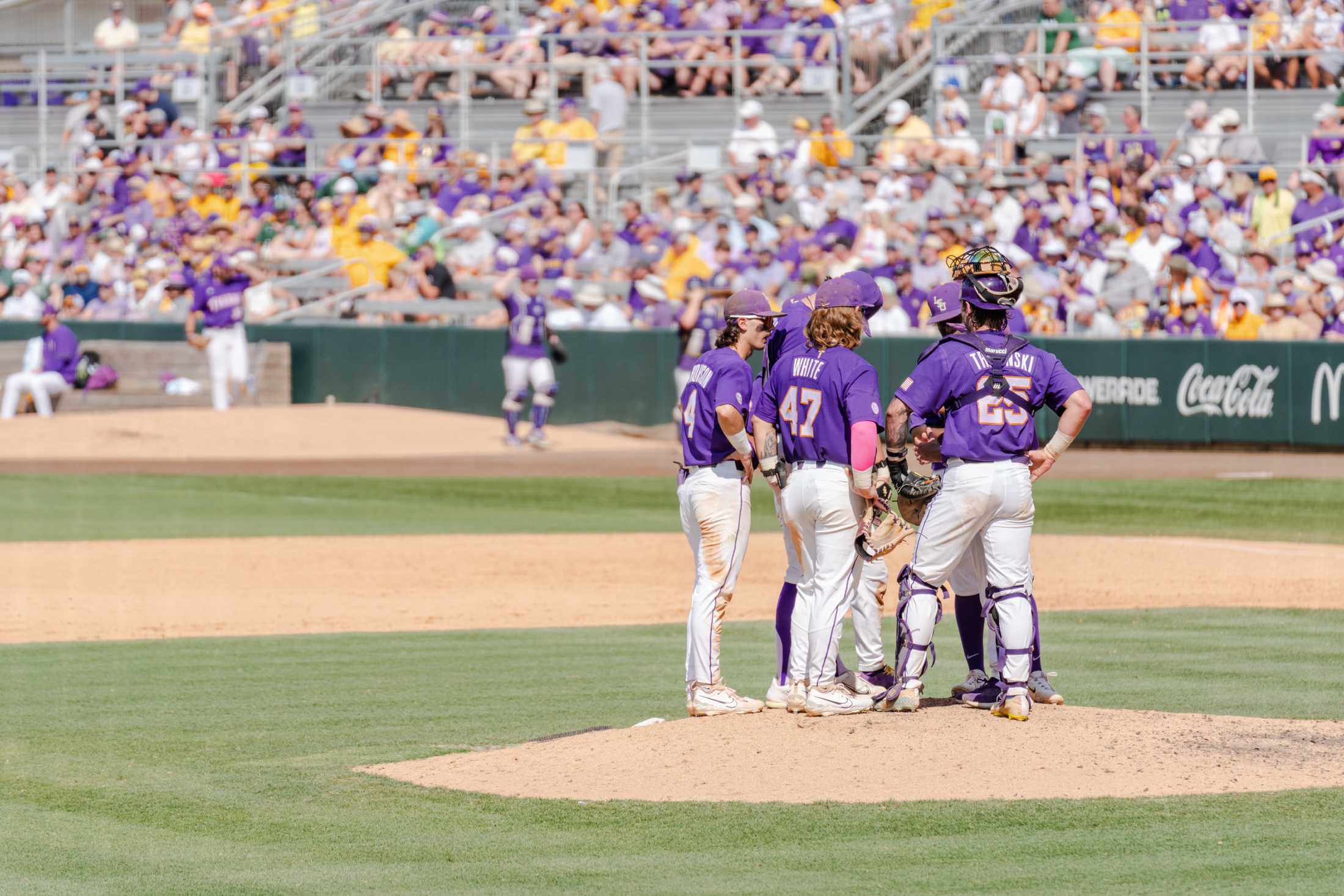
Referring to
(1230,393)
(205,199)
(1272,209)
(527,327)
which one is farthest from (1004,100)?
(205,199)

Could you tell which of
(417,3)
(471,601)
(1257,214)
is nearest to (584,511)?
(471,601)

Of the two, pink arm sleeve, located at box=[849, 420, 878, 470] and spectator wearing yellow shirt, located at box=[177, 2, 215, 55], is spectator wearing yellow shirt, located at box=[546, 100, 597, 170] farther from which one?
pink arm sleeve, located at box=[849, 420, 878, 470]

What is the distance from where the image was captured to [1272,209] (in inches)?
896

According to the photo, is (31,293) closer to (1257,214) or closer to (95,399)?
(95,399)

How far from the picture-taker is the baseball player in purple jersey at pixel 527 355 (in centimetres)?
2316

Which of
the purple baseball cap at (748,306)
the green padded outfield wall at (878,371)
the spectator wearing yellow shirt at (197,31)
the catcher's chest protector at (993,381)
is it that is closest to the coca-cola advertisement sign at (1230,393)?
the green padded outfield wall at (878,371)

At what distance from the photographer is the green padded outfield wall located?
71.2ft

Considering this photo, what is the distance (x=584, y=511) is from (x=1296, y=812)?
12787mm

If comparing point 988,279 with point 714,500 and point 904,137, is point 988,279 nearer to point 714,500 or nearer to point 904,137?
point 714,500

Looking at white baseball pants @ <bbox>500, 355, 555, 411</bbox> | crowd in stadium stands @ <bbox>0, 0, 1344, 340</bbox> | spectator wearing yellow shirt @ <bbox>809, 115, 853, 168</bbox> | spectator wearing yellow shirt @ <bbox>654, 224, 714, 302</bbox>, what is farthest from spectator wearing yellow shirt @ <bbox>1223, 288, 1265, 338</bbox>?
white baseball pants @ <bbox>500, 355, 555, 411</bbox>

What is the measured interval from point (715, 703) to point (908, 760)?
1198mm

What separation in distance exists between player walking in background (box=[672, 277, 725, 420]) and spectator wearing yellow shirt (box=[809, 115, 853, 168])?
165 inches

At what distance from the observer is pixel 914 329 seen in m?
23.7

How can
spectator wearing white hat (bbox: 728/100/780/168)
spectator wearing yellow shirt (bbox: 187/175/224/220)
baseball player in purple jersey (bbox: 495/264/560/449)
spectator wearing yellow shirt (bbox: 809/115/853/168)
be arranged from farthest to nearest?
spectator wearing yellow shirt (bbox: 187/175/224/220)
spectator wearing white hat (bbox: 728/100/780/168)
spectator wearing yellow shirt (bbox: 809/115/853/168)
baseball player in purple jersey (bbox: 495/264/560/449)
